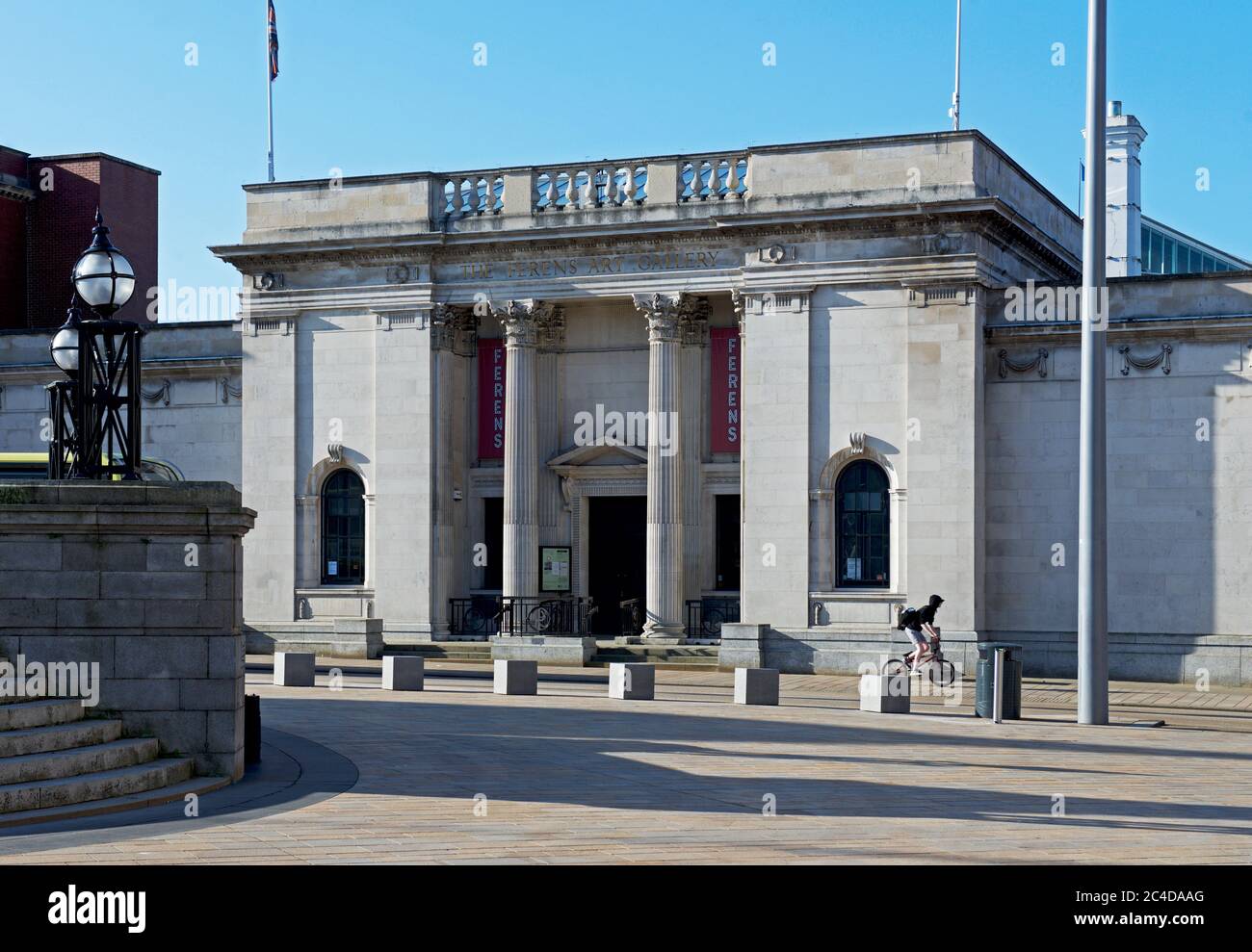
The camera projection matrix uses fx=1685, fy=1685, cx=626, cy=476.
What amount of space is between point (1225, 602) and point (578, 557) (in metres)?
15.0

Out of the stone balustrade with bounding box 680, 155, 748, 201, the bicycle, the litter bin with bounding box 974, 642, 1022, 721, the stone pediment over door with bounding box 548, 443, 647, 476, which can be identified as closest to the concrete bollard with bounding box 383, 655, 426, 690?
the bicycle

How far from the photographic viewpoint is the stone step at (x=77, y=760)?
13.7 m

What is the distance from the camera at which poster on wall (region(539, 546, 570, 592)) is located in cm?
4050

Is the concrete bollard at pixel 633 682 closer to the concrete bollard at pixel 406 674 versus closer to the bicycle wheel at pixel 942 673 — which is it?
the concrete bollard at pixel 406 674

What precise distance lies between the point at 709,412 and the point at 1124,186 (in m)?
36.2

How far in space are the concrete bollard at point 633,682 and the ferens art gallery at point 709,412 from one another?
8867 millimetres

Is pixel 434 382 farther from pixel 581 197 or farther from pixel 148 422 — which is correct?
pixel 148 422

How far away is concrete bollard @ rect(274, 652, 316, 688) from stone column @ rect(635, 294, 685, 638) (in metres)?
10.6

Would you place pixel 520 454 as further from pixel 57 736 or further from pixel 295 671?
pixel 57 736

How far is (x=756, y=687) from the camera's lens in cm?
2717

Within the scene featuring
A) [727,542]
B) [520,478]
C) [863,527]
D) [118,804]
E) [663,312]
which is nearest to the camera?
[118,804]

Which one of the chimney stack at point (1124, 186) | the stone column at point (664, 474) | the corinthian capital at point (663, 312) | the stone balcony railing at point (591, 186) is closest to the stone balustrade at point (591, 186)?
the stone balcony railing at point (591, 186)

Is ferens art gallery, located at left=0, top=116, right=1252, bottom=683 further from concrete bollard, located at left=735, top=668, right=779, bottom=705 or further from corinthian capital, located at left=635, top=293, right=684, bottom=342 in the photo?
concrete bollard, located at left=735, top=668, right=779, bottom=705

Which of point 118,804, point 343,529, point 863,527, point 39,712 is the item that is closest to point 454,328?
point 343,529
